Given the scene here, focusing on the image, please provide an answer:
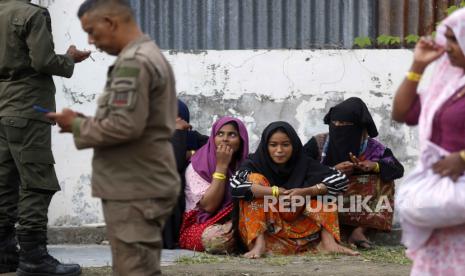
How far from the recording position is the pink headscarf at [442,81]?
3.73 meters

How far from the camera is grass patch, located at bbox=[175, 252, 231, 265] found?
650 centimetres

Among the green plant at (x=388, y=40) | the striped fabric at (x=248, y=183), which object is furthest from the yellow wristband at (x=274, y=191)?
the green plant at (x=388, y=40)

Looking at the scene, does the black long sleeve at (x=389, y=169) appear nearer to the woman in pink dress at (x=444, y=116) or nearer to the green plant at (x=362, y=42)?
the green plant at (x=362, y=42)

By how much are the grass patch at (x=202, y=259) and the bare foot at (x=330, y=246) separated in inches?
27.9

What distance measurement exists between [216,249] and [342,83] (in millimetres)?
1731

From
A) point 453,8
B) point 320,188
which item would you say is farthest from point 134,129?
point 453,8

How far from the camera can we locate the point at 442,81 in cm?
387

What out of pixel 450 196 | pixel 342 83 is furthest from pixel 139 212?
pixel 342 83

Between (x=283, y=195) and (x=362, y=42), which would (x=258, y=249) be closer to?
(x=283, y=195)

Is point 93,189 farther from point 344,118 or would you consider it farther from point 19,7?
point 344,118

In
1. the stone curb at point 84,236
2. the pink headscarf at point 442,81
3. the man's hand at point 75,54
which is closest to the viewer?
the pink headscarf at point 442,81

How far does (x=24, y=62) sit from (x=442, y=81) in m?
2.65

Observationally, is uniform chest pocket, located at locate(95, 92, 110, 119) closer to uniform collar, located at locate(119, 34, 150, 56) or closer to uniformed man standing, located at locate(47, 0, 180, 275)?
uniformed man standing, located at locate(47, 0, 180, 275)

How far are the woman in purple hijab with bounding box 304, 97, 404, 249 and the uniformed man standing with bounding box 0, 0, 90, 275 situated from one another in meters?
2.31
